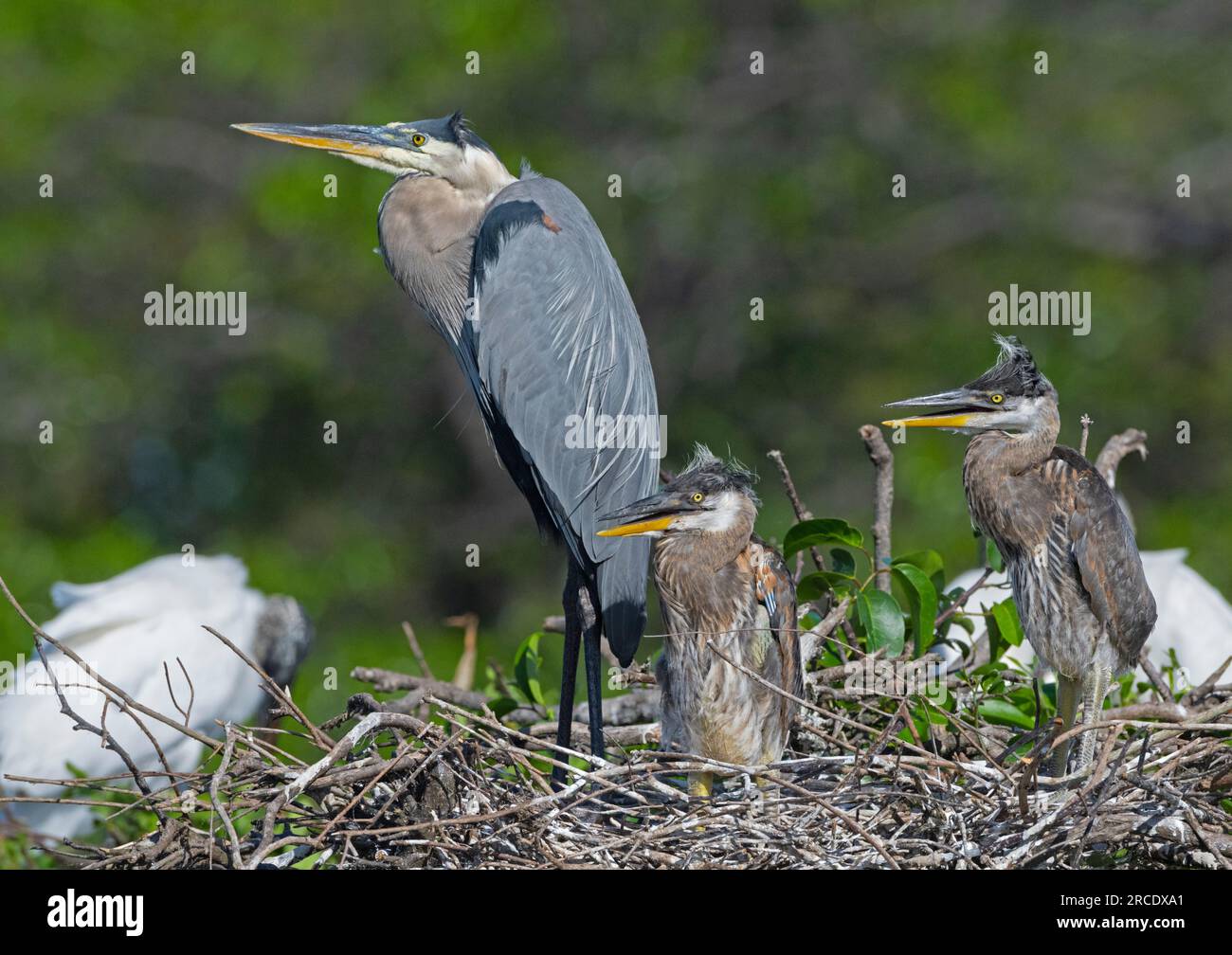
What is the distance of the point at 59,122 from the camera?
28.6ft

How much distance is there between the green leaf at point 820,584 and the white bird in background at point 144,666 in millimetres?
2084

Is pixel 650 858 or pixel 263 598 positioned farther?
pixel 263 598

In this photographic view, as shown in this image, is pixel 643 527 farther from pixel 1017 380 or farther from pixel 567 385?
pixel 1017 380

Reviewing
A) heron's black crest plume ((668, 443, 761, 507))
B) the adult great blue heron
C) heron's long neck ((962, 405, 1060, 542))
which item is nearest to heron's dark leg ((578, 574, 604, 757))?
the adult great blue heron

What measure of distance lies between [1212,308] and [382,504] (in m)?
5.40

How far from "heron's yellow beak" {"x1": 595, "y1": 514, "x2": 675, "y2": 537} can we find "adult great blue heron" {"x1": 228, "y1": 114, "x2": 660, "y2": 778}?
1.29 feet

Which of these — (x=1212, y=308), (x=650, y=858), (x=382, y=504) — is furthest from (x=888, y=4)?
(x=650, y=858)

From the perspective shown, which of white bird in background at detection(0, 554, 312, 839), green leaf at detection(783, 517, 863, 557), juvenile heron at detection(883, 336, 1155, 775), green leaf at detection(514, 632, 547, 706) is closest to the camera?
juvenile heron at detection(883, 336, 1155, 775)

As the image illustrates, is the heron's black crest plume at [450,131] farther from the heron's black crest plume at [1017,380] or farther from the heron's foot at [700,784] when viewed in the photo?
the heron's foot at [700,784]

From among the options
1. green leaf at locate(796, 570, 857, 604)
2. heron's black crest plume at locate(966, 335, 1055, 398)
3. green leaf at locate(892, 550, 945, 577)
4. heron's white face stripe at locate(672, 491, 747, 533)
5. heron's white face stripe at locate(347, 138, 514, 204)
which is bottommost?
green leaf at locate(796, 570, 857, 604)

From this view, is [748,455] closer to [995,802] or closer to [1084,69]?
[1084,69]

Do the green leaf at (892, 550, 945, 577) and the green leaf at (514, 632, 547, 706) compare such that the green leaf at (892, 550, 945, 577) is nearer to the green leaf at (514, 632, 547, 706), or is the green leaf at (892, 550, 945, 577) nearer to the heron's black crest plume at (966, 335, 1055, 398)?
the heron's black crest plume at (966, 335, 1055, 398)

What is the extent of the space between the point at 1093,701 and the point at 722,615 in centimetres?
74

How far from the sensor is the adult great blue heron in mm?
3574
